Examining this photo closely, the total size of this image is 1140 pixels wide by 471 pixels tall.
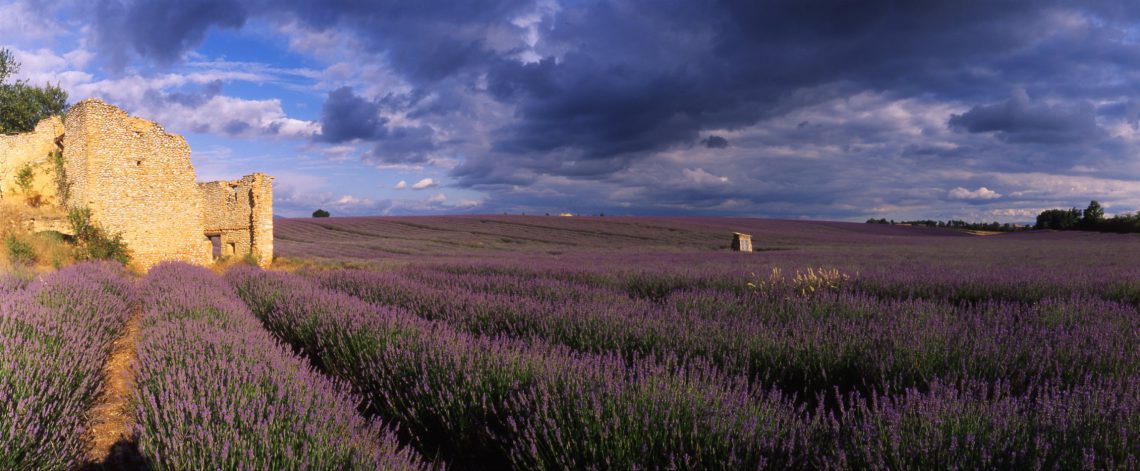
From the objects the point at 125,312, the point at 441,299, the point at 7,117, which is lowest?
the point at 125,312

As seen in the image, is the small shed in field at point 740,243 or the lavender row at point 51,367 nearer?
the lavender row at point 51,367

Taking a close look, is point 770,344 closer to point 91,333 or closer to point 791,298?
point 791,298

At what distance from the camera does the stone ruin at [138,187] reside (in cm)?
1186

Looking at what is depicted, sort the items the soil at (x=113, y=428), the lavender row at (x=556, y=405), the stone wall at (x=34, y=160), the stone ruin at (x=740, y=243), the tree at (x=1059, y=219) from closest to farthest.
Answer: the lavender row at (x=556, y=405) → the soil at (x=113, y=428) → the stone wall at (x=34, y=160) → the stone ruin at (x=740, y=243) → the tree at (x=1059, y=219)

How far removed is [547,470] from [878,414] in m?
1.05

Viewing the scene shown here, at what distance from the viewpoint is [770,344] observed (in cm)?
293

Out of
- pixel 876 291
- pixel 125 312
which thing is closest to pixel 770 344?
pixel 876 291

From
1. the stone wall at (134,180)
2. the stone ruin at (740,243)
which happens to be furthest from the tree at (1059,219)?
the stone wall at (134,180)

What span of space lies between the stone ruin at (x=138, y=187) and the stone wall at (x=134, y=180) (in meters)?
0.02

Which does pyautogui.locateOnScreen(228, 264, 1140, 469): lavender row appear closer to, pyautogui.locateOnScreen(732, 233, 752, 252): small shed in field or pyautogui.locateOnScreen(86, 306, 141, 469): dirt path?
pyautogui.locateOnScreen(86, 306, 141, 469): dirt path

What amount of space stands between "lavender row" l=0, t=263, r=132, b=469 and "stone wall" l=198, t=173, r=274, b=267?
315 inches

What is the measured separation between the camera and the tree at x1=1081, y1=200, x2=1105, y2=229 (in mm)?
30672

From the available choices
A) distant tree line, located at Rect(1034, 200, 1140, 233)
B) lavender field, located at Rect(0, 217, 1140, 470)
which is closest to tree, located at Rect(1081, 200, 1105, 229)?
distant tree line, located at Rect(1034, 200, 1140, 233)

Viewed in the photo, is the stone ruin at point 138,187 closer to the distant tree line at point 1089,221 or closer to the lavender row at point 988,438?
the lavender row at point 988,438
